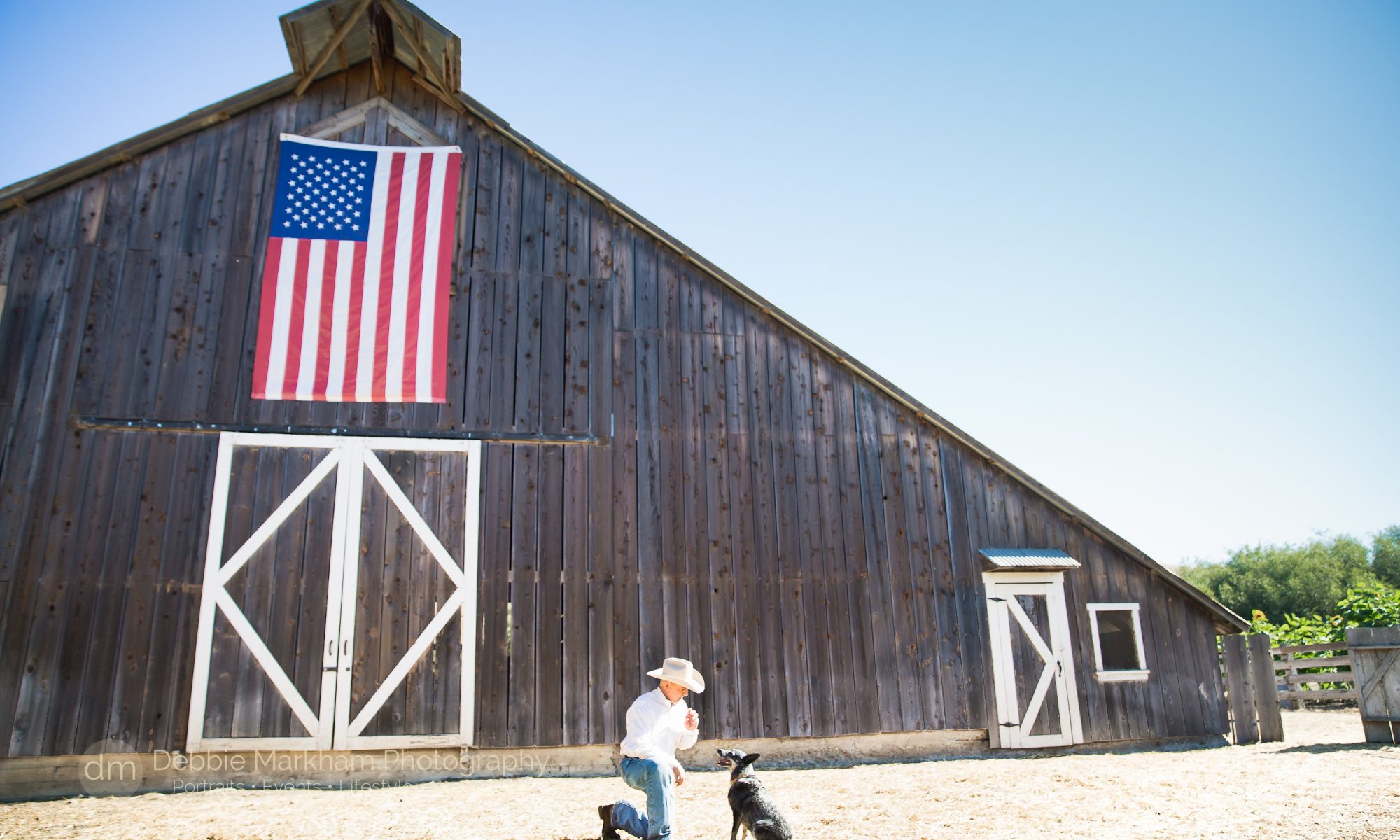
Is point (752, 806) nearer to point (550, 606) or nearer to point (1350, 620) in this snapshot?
point (550, 606)

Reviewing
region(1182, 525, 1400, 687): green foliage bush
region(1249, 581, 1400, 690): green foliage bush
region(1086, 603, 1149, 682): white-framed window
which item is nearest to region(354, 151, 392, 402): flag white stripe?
region(1086, 603, 1149, 682): white-framed window

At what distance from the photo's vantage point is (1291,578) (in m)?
42.2

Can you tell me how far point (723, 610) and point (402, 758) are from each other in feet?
12.3

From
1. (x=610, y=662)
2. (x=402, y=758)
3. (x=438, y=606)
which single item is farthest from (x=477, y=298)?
(x=402, y=758)

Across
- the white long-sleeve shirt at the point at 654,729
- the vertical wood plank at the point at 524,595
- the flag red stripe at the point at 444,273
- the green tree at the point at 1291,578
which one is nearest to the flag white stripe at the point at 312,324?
Result: the flag red stripe at the point at 444,273

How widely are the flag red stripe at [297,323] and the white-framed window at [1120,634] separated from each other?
33.0 feet

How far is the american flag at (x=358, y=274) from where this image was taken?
9.78m

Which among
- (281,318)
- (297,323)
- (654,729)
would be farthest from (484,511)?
(654,729)

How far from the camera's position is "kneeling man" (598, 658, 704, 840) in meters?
5.44

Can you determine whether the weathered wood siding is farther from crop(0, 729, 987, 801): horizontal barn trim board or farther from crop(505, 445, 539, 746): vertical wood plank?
crop(0, 729, 987, 801): horizontal barn trim board

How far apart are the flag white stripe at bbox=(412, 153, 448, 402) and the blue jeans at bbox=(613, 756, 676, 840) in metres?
5.69

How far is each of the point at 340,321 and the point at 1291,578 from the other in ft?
155

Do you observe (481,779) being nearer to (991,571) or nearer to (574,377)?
(574,377)

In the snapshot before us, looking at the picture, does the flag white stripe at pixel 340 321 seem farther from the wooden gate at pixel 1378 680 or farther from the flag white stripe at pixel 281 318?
the wooden gate at pixel 1378 680
